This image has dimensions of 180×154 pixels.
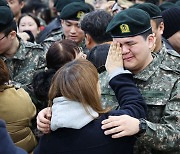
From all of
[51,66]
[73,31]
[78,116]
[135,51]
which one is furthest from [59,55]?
[73,31]

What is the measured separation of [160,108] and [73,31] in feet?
7.22

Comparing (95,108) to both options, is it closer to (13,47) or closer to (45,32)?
(13,47)

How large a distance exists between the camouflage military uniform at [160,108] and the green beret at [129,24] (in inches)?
9.4

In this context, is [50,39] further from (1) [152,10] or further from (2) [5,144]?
(2) [5,144]

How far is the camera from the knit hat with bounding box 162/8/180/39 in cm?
467

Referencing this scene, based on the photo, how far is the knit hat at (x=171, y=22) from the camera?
467 centimetres

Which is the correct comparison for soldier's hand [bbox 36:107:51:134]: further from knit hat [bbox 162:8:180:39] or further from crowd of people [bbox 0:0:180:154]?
knit hat [bbox 162:8:180:39]

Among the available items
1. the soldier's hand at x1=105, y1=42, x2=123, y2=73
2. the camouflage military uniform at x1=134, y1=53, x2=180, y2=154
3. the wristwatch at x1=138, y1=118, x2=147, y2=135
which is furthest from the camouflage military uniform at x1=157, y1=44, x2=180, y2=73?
the wristwatch at x1=138, y1=118, x2=147, y2=135

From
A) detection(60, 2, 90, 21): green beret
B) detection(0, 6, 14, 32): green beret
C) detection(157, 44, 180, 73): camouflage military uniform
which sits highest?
detection(0, 6, 14, 32): green beret

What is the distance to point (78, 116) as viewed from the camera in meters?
2.37

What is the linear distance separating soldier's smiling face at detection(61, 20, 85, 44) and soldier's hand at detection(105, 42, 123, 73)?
6.40 feet

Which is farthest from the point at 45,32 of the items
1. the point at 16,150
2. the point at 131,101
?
the point at 16,150

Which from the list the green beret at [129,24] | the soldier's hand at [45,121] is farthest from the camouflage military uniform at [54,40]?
the soldier's hand at [45,121]

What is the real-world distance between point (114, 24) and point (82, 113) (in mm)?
704
